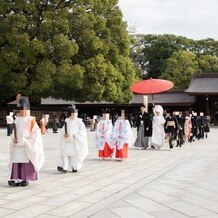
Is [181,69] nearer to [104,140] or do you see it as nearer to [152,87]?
[152,87]

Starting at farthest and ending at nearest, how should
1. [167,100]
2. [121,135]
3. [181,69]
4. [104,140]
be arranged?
[181,69] < [167,100] < [104,140] < [121,135]

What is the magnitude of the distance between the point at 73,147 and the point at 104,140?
8.42 feet

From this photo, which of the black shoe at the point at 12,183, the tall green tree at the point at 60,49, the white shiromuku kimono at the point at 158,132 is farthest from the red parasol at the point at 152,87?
the tall green tree at the point at 60,49

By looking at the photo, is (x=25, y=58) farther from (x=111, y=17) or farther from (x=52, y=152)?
(x=52, y=152)

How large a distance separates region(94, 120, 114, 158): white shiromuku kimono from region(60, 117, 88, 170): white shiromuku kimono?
2.22 metres

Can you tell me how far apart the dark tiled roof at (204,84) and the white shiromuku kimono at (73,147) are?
31.6 m

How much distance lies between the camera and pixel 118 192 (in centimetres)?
693

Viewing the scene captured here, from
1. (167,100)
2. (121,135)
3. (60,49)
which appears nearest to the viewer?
(121,135)

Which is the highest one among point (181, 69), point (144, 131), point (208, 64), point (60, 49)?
point (208, 64)

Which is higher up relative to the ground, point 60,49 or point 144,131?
point 60,49

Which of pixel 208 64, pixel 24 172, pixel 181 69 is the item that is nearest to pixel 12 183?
pixel 24 172

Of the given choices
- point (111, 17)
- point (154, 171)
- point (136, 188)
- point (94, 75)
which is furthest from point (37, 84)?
point (136, 188)

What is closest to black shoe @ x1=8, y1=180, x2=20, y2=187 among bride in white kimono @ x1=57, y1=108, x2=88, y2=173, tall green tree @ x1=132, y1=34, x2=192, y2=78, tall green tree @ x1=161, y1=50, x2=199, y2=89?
bride in white kimono @ x1=57, y1=108, x2=88, y2=173

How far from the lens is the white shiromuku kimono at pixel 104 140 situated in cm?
1162
